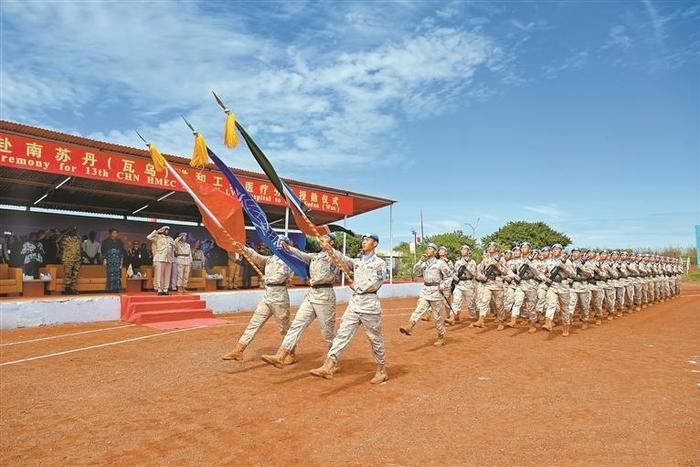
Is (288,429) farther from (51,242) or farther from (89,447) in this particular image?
(51,242)

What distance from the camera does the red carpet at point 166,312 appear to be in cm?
1125

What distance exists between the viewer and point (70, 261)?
12969 mm

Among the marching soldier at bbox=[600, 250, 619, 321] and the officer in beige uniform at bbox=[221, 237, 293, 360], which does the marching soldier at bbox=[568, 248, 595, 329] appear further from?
the officer in beige uniform at bbox=[221, 237, 293, 360]

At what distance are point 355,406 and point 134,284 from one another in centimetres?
1164

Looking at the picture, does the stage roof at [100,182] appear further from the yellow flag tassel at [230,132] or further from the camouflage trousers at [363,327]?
the camouflage trousers at [363,327]

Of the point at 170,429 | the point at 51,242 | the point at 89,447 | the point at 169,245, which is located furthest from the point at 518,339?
the point at 51,242

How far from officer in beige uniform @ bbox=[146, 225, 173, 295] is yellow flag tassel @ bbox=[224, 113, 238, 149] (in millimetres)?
7085

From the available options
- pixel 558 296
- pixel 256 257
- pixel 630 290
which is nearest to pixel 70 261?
pixel 256 257

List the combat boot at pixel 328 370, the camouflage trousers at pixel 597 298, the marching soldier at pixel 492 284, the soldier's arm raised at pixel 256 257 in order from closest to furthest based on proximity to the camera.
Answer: the combat boot at pixel 328 370 < the soldier's arm raised at pixel 256 257 < the marching soldier at pixel 492 284 < the camouflage trousers at pixel 597 298

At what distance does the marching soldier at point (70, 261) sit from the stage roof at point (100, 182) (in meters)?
1.65

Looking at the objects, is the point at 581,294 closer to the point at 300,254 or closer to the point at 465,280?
the point at 465,280

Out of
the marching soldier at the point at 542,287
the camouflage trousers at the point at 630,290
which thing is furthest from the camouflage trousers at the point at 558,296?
the camouflage trousers at the point at 630,290

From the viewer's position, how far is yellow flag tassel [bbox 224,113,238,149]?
6.49 metres

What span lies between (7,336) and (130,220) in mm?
7710
